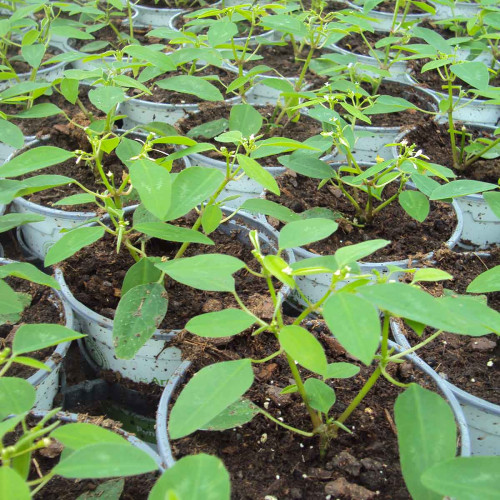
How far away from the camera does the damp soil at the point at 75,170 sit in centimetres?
177

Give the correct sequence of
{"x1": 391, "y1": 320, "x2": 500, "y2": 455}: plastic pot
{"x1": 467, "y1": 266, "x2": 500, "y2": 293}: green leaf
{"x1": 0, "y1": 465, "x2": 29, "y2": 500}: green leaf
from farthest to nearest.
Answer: {"x1": 391, "y1": 320, "x2": 500, "y2": 455}: plastic pot < {"x1": 467, "y1": 266, "x2": 500, "y2": 293}: green leaf < {"x1": 0, "y1": 465, "x2": 29, "y2": 500}: green leaf

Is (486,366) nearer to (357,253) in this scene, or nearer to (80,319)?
(357,253)

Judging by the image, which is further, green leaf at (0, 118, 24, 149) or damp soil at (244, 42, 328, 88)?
damp soil at (244, 42, 328, 88)

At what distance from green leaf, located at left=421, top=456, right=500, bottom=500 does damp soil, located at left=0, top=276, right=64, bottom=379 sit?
84 cm

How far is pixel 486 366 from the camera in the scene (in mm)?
1343

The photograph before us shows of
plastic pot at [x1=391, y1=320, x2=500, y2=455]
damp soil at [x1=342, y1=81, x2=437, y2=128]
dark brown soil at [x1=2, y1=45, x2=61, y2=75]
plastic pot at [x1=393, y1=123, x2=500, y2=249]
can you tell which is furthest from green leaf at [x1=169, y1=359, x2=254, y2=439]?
dark brown soil at [x1=2, y1=45, x2=61, y2=75]

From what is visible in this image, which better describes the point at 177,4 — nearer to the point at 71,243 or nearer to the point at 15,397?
the point at 71,243

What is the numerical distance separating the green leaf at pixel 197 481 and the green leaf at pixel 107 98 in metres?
0.91

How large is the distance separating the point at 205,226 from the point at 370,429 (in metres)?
0.51

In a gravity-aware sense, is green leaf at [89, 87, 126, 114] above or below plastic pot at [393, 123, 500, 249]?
above

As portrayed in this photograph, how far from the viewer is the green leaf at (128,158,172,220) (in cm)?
99

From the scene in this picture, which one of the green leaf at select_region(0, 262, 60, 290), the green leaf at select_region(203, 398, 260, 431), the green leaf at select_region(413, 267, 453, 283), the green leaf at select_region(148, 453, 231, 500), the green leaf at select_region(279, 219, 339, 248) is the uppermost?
the green leaf at select_region(279, 219, 339, 248)

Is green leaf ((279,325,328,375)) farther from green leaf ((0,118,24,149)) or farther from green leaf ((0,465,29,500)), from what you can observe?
green leaf ((0,118,24,149))

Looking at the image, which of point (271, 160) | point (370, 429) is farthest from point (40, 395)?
point (271, 160)
